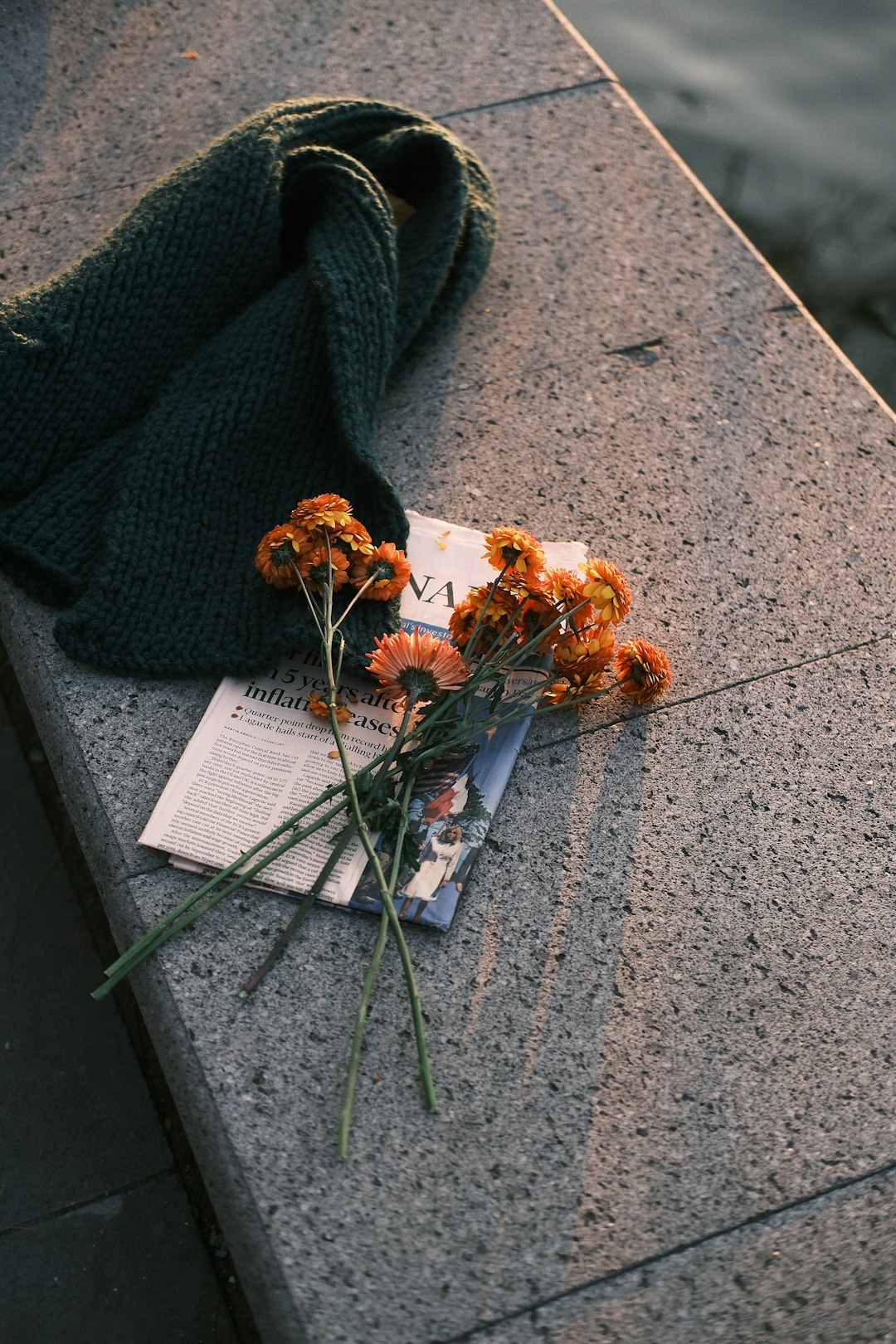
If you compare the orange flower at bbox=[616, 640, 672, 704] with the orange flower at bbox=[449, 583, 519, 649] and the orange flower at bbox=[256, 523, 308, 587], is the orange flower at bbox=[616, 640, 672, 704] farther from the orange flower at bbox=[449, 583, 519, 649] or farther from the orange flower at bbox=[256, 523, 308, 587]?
the orange flower at bbox=[256, 523, 308, 587]

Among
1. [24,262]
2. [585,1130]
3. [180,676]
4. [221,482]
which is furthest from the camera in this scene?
[24,262]

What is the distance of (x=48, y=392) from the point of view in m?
1.45

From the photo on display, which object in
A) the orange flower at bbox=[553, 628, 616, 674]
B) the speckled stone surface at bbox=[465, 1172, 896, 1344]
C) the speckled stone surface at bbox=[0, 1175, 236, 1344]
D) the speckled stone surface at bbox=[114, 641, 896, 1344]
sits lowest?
the speckled stone surface at bbox=[0, 1175, 236, 1344]

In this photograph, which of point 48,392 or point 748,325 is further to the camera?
point 748,325

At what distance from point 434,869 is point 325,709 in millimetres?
214

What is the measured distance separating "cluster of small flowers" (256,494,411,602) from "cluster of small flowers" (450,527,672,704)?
0.11m

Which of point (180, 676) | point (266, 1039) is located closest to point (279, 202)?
point (180, 676)

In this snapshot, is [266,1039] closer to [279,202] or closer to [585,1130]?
[585,1130]

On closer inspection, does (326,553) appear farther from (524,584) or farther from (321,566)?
(524,584)

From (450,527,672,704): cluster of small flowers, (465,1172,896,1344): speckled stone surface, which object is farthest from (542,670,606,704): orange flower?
(465,1172,896,1344): speckled stone surface

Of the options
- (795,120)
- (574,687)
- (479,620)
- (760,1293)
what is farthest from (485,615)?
(795,120)

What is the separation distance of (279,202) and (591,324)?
1.64 ft

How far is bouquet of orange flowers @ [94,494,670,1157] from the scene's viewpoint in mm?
1123

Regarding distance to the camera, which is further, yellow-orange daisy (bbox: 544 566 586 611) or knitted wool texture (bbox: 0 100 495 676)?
knitted wool texture (bbox: 0 100 495 676)
